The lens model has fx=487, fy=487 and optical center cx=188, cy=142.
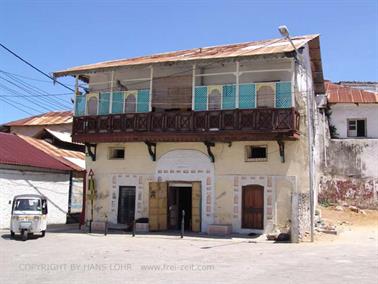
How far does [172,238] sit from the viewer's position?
20.3 m

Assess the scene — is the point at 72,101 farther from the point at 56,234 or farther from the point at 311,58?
the point at 311,58

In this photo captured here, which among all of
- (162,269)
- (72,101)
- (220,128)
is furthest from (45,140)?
(162,269)

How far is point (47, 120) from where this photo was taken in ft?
139

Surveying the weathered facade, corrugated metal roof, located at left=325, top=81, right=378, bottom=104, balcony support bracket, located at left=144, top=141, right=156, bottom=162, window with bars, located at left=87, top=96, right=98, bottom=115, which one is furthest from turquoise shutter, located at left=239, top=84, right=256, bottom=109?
corrugated metal roof, located at left=325, top=81, right=378, bottom=104

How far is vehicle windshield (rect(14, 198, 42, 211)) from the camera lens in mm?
19797

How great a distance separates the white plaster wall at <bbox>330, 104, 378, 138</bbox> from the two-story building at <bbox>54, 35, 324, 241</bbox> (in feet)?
29.1

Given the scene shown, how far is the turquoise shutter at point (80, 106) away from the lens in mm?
24562

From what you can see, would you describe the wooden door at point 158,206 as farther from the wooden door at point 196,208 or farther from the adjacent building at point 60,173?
the adjacent building at point 60,173

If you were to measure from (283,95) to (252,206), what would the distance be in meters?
5.04

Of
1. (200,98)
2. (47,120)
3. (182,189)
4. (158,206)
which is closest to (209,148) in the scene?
(200,98)

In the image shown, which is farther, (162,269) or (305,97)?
(305,97)

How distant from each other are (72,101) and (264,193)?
11039 millimetres

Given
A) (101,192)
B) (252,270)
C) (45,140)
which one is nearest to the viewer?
(252,270)

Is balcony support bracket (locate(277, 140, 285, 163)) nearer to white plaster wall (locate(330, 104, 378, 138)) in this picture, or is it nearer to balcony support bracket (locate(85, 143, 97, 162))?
balcony support bracket (locate(85, 143, 97, 162))
